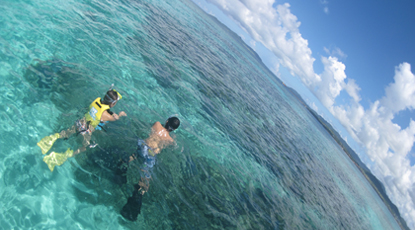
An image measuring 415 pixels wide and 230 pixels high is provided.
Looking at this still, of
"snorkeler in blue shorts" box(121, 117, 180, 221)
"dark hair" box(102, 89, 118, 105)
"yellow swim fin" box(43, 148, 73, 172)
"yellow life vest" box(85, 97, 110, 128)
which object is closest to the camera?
"yellow swim fin" box(43, 148, 73, 172)

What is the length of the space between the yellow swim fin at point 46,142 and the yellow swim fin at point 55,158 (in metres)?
0.22

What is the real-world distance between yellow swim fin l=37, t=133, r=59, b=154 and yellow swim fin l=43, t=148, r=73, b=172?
218 mm

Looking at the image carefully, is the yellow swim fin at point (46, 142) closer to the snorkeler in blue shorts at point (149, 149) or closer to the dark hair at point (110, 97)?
the dark hair at point (110, 97)

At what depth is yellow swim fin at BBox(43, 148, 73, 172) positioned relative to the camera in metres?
5.48

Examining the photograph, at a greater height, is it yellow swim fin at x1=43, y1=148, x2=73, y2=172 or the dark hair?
the dark hair

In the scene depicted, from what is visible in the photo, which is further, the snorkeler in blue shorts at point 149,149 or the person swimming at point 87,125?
the snorkeler in blue shorts at point 149,149

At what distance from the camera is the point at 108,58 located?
501 inches

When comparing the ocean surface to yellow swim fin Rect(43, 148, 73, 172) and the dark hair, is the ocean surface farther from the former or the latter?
the dark hair

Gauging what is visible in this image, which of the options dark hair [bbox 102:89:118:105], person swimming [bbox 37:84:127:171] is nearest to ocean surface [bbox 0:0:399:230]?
person swimming [bbox 37:84:127:171]

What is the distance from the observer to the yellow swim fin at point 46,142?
5.61m

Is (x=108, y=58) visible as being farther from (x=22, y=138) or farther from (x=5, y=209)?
(x=5, y=209)

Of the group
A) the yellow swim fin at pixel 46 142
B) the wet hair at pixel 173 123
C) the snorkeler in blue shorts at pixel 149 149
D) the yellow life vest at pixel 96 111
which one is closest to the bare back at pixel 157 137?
the snorkeler in blue shorts at pixel 149 149

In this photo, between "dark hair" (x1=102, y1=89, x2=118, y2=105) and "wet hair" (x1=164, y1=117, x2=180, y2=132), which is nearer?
"dark hair" (x1=102, y1=89, x2=118, y2=105)

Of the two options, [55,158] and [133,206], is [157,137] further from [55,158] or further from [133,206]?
[55,158]
